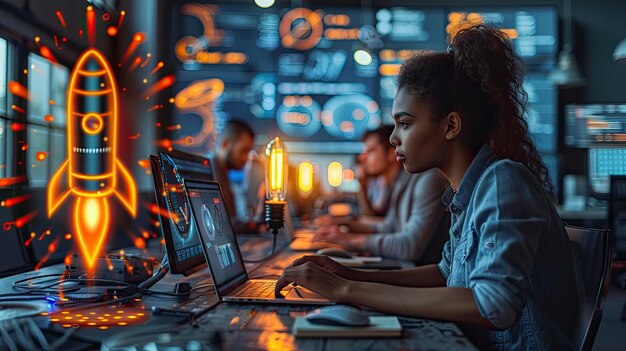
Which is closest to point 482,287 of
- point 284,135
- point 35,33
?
point 35,33

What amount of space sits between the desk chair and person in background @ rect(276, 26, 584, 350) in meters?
0.03

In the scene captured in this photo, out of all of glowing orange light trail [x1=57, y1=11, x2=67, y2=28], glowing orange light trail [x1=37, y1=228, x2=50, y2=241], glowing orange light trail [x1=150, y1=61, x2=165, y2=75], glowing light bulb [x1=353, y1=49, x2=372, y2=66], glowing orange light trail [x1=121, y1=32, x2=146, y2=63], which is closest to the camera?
glowing orange light trail [x1=37, y1=228, x2=50, y2=241]

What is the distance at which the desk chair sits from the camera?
143cm

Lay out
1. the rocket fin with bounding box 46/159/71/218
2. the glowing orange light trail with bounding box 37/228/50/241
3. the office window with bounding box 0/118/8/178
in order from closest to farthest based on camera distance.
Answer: the glowing orange light trail with bounding box 37/228/50/241 → the office window with bounding box 0/118/8/178 → the rocket fin with bounding box 46/159/71/218

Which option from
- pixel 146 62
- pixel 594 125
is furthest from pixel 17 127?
pixel 594 125

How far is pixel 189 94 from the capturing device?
6.44 metres

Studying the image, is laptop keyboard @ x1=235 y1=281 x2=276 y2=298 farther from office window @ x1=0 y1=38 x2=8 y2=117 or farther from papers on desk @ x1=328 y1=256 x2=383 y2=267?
office window @ x1=0 y1=38 x2=8 y2=117

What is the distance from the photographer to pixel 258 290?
160 cm

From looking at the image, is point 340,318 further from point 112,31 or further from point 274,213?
point 112,31

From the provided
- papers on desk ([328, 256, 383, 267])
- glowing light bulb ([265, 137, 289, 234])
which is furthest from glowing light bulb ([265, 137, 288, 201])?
papers on desk ([328, 256, 383, 267])

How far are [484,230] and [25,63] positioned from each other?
2.65 metres

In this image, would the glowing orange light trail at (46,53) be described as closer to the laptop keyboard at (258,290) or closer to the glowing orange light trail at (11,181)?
the glowing orange light trail at (11,181)

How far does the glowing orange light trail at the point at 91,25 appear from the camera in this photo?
14.3 ft

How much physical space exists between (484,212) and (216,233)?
0.69 m
